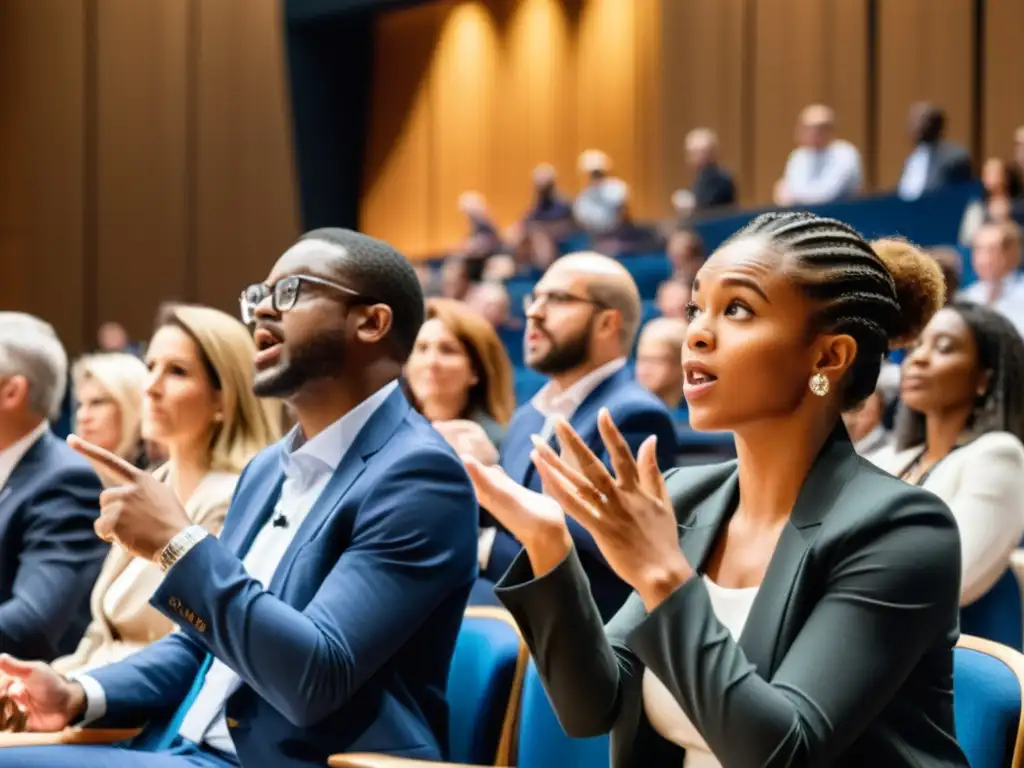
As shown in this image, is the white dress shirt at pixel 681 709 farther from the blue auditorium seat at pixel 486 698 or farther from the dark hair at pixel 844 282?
the blue auditorium seat at pixel 486 698

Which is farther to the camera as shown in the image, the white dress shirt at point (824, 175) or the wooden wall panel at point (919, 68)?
the wooden wall panel at point (919, 68)

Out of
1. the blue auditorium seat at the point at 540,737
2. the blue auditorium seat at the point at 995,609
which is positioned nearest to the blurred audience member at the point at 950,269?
the blue auditorium seat at the point at 995,609

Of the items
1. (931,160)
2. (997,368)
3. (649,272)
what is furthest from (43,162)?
(997,368)

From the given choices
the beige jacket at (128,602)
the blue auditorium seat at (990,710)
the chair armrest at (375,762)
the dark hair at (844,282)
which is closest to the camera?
the dark hair at (844,282)

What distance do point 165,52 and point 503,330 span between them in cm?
452

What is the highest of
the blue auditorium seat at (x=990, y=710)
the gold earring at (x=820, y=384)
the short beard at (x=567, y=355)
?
the gold earring at (x=820, y=384)

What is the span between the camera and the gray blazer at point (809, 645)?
1.28m

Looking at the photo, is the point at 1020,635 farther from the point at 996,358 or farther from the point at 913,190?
the point at 913,190

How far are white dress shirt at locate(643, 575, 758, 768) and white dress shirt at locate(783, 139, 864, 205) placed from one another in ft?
23.5

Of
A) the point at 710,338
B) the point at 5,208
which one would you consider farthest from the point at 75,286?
the point at 710,338

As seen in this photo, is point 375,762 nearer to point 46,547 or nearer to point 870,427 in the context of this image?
point 46,547

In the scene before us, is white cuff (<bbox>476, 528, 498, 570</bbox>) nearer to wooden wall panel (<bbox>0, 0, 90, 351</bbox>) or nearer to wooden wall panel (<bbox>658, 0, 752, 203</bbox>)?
wooden wall panel (<bbox>0, 0, 90, 351</bbox>)

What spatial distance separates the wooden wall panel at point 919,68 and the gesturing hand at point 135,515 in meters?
9.11

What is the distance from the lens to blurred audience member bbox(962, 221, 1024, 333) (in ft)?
20.2
